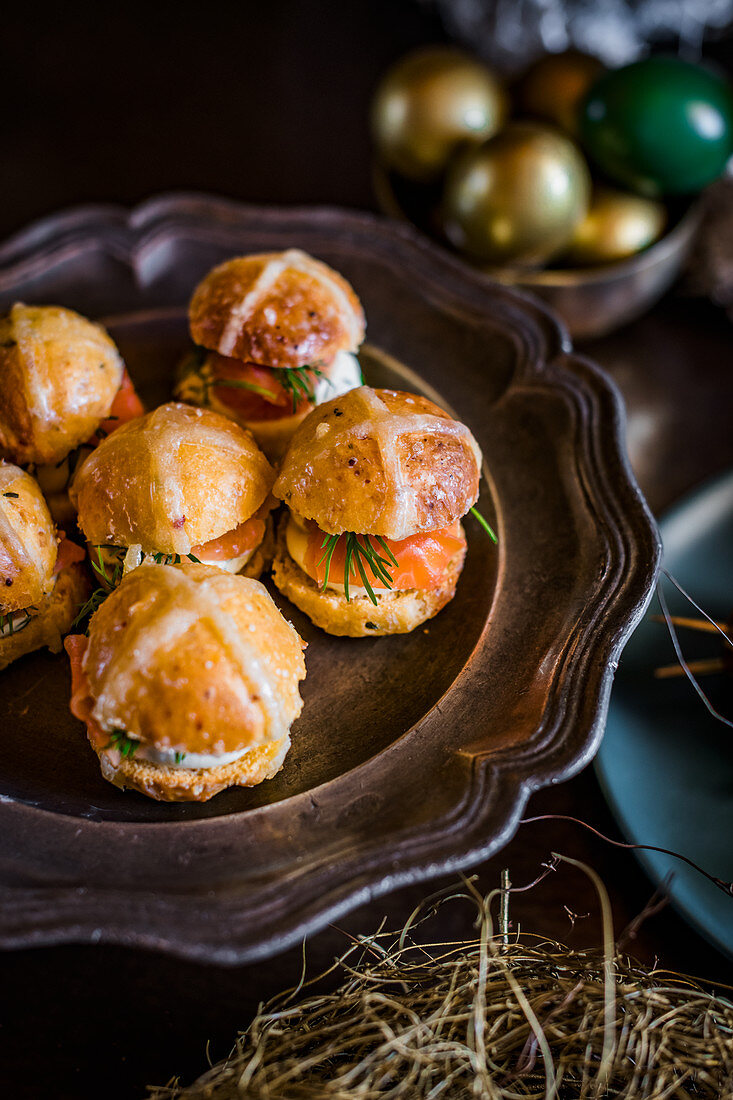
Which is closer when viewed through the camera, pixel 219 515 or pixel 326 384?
pixel 219 515

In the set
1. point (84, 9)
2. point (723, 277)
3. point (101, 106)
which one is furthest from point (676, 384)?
point (84, 9)

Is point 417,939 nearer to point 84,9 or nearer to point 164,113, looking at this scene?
point 164,113

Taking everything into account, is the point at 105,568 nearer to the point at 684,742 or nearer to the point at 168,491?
the point at 168,491

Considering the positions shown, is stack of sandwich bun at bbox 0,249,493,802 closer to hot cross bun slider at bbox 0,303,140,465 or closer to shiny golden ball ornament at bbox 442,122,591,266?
hot cross bun slider at bbox 0,303,140,465

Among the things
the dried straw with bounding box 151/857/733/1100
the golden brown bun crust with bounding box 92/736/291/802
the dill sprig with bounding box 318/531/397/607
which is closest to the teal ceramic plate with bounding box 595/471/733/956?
the dried straw with bounding box 151/857/733/1100

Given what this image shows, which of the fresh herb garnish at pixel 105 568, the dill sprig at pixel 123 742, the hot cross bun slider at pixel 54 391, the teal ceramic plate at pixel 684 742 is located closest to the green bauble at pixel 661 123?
the teal ceramic plate at pixel 684 742

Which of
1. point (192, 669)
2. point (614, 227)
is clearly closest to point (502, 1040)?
point (192, 669)
